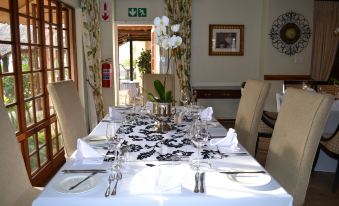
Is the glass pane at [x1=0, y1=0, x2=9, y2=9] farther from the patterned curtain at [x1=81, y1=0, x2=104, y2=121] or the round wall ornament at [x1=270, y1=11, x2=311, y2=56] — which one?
the round wall ornament at [x1=270, y1=11, x2=311, y2=56]

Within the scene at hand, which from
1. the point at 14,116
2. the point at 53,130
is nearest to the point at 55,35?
the point at 53,130

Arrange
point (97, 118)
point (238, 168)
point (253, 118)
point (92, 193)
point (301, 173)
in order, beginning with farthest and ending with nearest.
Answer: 1. point (97, 118)
2. point (253, 118)
3. point (301, 173)
4. point (238, 168)
5. point (92, 193)

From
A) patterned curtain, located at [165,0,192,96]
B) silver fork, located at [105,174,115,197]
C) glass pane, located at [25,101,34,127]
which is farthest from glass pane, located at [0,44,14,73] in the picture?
patterned curtain, located at [165,0,192,96]

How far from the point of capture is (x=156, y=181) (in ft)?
4.04

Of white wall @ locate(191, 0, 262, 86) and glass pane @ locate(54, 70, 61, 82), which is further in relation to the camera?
white wall @ locate(191, 0, 262, 86)

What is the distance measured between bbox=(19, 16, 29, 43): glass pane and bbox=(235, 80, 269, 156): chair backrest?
2.15m

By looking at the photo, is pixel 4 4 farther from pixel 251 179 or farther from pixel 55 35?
pixel 251 179

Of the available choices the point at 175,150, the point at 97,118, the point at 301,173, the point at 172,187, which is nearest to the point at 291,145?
the point at 301,173

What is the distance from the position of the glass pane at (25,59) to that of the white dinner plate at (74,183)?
1863 millimetres

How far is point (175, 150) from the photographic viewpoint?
5.59 ft

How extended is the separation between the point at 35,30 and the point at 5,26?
636 mm

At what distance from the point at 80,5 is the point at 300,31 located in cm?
405

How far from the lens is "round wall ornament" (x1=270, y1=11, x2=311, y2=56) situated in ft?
18.1

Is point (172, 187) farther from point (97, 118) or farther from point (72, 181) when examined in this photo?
point (97, 118)
